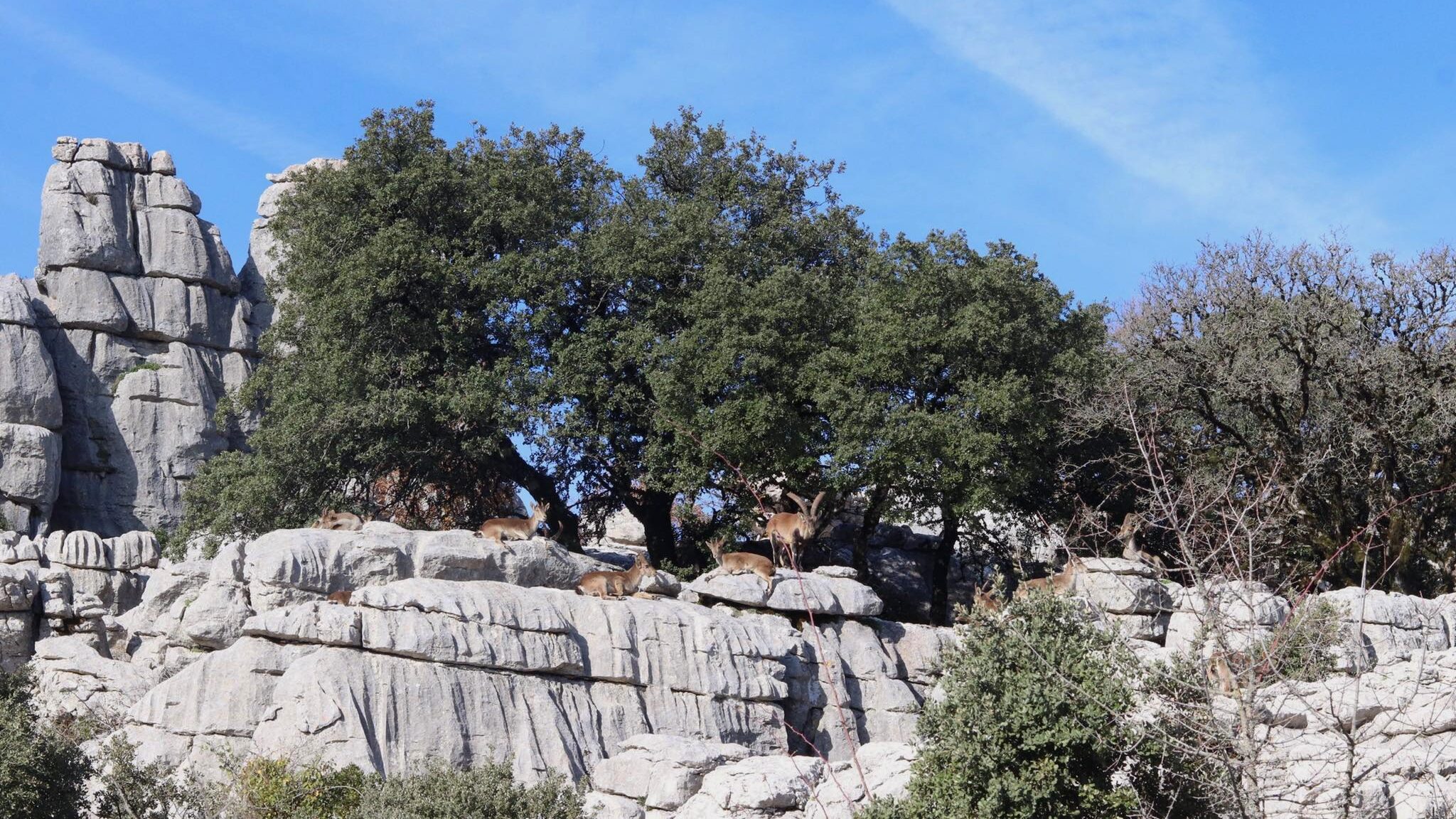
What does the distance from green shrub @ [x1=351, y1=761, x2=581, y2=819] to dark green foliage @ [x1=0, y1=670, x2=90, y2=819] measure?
3.72 metres

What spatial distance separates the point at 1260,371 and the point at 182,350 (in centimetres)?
3971

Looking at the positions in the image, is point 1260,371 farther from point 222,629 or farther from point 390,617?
point 222,629

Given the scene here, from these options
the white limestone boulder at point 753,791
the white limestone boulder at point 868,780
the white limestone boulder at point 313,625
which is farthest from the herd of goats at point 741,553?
the white limestone boulder at point 753,791

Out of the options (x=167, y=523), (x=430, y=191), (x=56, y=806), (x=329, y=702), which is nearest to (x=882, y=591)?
(x=430, y=191)

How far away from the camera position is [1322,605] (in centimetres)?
2281

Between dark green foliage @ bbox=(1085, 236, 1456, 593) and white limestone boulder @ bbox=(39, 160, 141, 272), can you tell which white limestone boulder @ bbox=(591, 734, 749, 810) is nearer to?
dark green foliage @ bbox=(1085, 236, 1456, 593)

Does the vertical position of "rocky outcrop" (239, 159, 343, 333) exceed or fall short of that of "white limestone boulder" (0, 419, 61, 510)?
it exceeds it

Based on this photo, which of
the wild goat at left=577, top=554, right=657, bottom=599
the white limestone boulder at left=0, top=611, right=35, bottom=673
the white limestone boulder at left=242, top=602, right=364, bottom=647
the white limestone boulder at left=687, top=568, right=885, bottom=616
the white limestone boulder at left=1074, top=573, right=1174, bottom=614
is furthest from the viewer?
the white limestone boulder at left=0, top=611, right=35, bottom=673

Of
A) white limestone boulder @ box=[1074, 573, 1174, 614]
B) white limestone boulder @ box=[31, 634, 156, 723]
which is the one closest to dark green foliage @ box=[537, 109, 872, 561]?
white limestone boulder @ box=[1074, 573, 1174, 614]

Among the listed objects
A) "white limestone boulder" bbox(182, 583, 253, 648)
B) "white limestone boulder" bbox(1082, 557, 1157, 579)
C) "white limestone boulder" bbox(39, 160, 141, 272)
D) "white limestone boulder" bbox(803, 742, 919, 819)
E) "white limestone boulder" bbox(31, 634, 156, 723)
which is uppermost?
"white limestone boulder" bbox(39, 160, 141, 272)

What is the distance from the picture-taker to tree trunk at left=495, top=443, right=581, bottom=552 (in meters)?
36.7

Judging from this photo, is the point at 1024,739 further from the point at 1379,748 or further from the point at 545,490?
the point at 545,490

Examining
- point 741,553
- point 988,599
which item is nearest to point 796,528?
point 741,553

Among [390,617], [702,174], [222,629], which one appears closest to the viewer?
[390,617]
